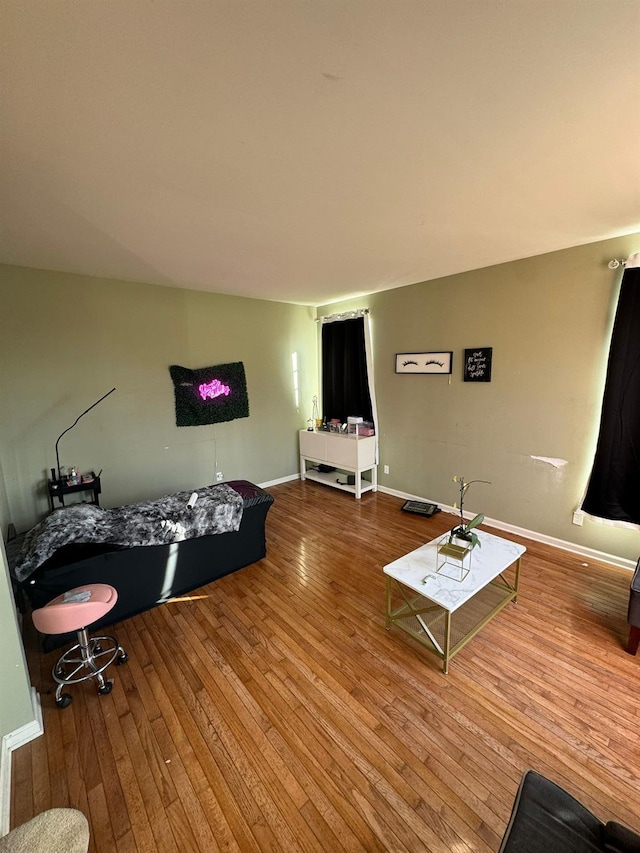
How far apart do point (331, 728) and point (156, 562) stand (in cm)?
149

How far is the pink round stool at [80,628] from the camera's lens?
1.64 meters

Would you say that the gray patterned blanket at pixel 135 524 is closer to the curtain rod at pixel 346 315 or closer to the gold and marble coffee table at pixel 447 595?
the gold and marble coffee table at pixel 447 595

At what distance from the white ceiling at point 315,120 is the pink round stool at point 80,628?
2063 millimetres

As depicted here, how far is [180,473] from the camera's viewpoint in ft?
13.0

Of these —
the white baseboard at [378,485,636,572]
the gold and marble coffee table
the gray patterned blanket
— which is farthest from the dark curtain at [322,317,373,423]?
the gold and marble coffee table

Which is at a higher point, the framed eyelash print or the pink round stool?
the framed eyelash print

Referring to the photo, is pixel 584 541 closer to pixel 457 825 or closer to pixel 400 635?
pixel 400 635

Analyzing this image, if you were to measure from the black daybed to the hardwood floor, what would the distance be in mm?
157

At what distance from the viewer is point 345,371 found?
15.4 feet

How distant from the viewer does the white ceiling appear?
912 mm

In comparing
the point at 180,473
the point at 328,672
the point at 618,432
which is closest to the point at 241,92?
the point at 328,672

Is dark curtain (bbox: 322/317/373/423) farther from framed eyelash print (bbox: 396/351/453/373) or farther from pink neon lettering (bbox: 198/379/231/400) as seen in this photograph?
pink neon lettering (bbox: 198/379/231/400)

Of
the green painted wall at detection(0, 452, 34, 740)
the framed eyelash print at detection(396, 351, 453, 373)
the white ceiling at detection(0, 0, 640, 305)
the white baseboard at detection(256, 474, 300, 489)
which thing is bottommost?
the white baseboard at detection(256, 474, 300, 489)

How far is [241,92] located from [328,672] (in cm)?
261
